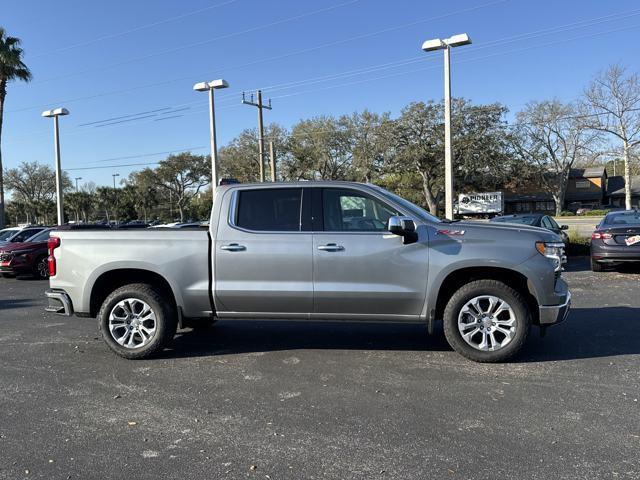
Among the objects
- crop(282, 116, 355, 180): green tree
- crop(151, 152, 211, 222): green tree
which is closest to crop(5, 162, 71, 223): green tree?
crop(151, 152, 211, 222): green tree

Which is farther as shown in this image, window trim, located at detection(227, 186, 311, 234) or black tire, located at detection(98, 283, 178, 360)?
black tire, located at detection(98, 283, 178, 360)

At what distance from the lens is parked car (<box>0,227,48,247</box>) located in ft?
50.4

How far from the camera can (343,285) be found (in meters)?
5.48

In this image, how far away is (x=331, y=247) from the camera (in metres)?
5.48

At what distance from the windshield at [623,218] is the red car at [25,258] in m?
14.6

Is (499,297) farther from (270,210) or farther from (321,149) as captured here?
(321,149)

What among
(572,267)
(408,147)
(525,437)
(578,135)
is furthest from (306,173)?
(525,437)

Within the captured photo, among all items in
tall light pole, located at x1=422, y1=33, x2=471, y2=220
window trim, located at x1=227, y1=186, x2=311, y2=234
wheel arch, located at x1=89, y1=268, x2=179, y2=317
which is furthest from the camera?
tall light pole, located at x1=422, y1=33, x2=471, y2=220

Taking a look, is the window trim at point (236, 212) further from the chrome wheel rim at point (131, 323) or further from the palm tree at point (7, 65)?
the palm tree at point (7, 65)

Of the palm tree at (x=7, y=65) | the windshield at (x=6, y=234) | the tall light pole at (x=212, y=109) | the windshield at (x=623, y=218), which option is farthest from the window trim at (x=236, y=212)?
the palm tree at (x=7, y=65)

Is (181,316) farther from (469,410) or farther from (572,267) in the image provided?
(572,267)

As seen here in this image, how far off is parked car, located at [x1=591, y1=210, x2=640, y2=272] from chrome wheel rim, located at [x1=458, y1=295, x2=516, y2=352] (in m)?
7.47

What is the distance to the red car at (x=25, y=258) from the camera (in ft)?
47.9

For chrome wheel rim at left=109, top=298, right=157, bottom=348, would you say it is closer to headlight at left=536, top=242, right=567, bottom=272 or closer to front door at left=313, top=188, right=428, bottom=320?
front door at left=313, top=188, right=428, bottom=320
